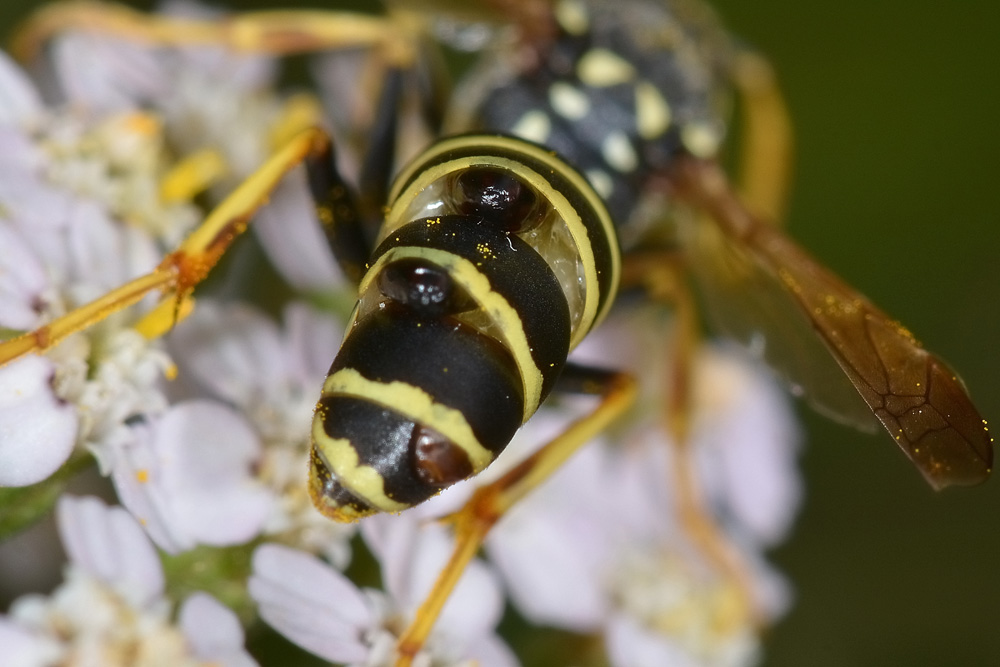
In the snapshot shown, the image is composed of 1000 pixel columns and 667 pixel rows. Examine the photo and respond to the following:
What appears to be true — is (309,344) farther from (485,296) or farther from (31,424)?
(485,296)

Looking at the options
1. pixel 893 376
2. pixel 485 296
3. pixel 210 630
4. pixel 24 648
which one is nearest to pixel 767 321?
pixel 893 376

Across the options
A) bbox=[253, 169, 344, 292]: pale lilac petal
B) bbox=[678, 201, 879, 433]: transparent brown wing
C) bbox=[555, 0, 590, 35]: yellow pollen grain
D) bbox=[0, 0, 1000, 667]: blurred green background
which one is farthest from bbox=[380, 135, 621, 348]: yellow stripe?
bbox=[0, 0, 1000, 667]: blurred green background

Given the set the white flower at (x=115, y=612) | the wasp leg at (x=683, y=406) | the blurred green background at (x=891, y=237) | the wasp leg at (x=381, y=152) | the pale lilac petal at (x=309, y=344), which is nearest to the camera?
the white flower at (x=115, y=612)

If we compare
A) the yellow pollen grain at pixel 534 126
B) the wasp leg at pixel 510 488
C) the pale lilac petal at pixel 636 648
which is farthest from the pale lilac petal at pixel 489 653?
the yellow pollen grain at pixel 534 126

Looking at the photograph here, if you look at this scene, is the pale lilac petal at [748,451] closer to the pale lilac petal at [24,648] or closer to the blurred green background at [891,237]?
the blurred green background at [891,237]

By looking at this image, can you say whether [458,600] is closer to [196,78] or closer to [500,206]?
[500,206]

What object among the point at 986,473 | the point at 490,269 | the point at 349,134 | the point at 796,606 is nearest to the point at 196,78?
the point at 349,134
